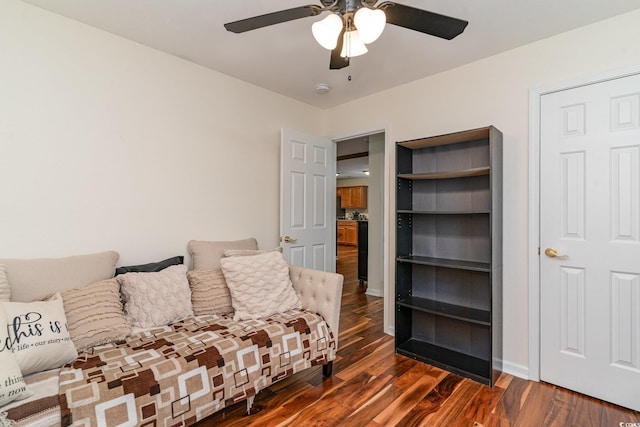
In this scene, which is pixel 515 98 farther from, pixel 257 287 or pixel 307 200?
pixel 257 287

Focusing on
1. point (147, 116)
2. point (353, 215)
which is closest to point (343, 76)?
point (147, 116)

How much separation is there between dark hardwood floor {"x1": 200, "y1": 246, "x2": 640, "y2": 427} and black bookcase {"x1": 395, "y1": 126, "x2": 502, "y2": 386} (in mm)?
172

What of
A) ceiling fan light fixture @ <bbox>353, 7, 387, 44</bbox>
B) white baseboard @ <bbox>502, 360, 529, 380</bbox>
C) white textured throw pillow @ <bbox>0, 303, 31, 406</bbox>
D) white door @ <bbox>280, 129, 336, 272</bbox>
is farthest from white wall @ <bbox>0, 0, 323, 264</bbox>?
white baseboard @ <bbox>502, 360, 529, 380</bbox>

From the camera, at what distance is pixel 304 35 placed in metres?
2.17

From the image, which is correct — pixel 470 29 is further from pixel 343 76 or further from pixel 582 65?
pixel 343 76

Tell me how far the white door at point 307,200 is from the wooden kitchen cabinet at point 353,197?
6508 millimetres

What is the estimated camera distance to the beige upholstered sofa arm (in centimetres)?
220

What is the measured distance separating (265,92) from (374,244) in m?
2.47

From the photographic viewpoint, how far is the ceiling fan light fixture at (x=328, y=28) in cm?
140

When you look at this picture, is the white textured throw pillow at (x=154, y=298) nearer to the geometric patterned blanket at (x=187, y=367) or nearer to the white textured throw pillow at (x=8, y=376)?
the geometric patterned blanket at (x=187, y=367)

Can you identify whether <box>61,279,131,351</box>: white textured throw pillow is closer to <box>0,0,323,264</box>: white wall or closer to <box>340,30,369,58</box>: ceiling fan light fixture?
<box>0,0,323,264</box>: white wall

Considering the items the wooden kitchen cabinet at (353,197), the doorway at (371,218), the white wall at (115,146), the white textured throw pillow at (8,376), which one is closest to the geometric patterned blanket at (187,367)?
the white textured throw pillow at (8,376)

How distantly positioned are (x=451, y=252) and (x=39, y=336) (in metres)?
2.73

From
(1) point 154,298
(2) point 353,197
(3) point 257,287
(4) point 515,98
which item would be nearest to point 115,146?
(1) point 154,298
